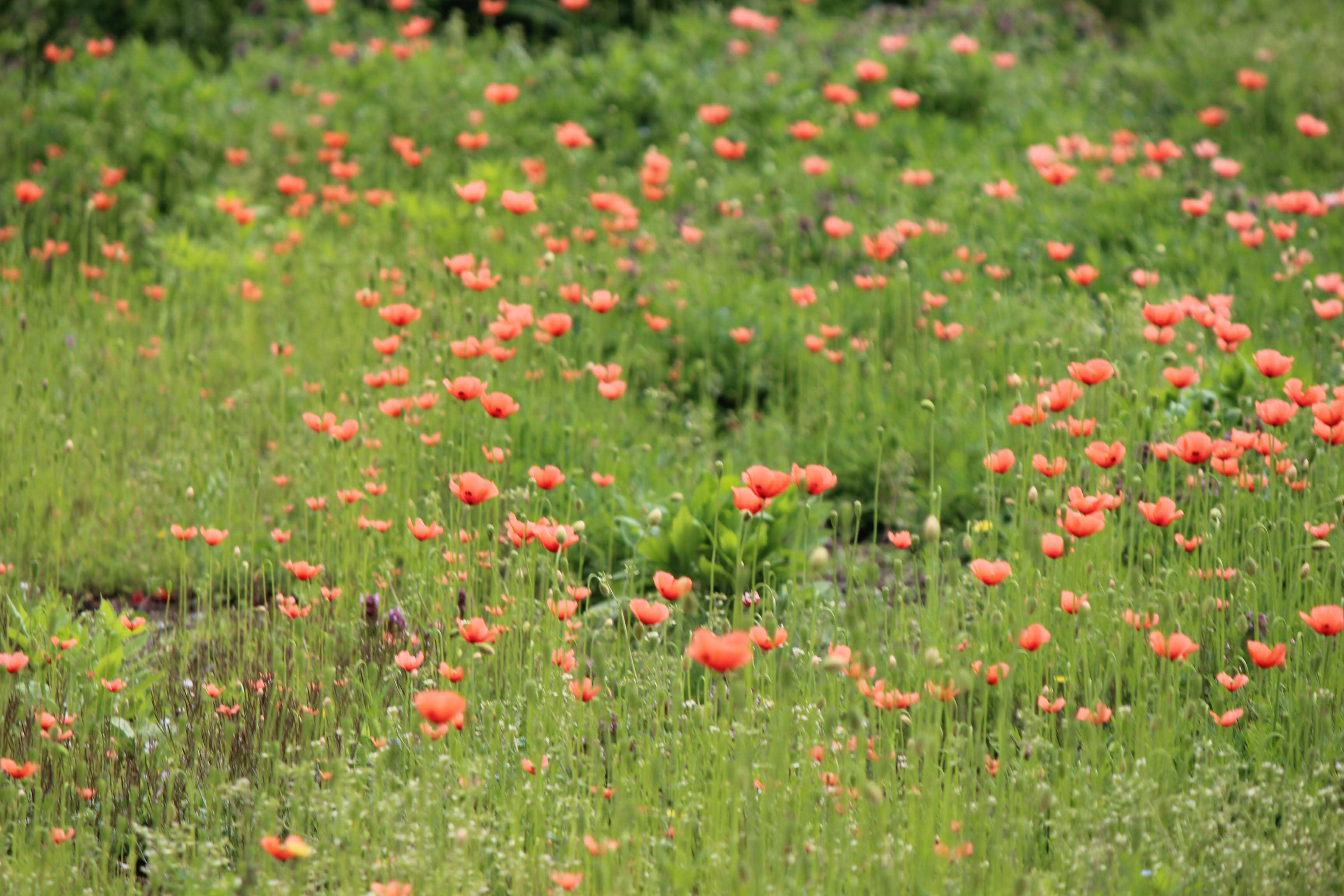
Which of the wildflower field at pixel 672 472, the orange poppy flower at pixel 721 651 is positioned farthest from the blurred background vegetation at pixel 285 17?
the orange poppy flower at pixel 721 651

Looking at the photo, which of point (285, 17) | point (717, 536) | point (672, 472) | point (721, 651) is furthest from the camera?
point (285, 17)

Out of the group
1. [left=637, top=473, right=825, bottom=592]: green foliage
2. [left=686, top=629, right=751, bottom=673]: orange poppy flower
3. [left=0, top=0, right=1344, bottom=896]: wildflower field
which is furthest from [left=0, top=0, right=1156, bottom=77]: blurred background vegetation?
[left=686, top=629, right=751, bottom=673]: orange poppy flower

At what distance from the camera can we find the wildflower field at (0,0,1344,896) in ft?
8.21

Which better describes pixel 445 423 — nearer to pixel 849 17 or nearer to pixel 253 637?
pixel 253 637

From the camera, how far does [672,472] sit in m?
4.35

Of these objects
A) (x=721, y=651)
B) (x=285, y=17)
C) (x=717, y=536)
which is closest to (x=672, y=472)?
(x=717, y=536)

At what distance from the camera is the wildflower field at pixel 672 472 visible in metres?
2.50

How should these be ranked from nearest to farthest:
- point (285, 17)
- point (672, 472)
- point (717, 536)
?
point (717, 536) → point (672, 472) → point (285, 17)

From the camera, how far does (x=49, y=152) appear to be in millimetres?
6422

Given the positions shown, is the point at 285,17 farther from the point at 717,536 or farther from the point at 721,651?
the point at 721,651

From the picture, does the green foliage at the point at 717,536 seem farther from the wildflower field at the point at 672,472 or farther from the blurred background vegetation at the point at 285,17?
the blurred background vegetation at the point at 285,17

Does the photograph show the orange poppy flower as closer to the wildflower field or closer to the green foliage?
the wildflower field

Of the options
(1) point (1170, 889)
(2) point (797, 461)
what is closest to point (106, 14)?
(2) point (797, 461)

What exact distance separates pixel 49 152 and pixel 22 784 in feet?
15.5
